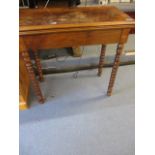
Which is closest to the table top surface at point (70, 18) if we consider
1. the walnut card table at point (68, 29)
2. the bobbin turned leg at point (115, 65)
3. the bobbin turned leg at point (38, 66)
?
the walnut card table at point (68, 29)

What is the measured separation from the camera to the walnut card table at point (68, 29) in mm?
1248

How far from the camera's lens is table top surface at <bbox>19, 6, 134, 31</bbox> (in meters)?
1.26

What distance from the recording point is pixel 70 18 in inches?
53.4

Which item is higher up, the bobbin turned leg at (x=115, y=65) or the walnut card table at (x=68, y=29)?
the walnut card table at (x=68, y=29)

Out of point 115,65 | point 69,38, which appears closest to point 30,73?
point 69,38

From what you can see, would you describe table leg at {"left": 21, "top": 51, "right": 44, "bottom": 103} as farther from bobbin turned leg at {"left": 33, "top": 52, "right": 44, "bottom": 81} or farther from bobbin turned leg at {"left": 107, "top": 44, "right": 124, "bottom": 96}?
bobbin turned leg at {"left": 107, "top": 44, "right": 124, "bottom": 96}

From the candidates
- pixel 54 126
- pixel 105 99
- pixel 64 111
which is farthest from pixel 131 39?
pixel 54 126

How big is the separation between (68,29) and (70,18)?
0.44 ft

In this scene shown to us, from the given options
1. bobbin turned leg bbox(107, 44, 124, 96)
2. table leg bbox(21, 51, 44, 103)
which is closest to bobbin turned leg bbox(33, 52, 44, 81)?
table leg bbox(21, 51, 44, 103)

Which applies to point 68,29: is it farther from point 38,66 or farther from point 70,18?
point 38,66

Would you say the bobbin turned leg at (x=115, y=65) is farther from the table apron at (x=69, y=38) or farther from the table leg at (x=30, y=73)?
the table leg at (x=30, y=73)

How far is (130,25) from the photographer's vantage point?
135cm
